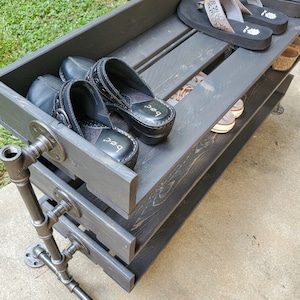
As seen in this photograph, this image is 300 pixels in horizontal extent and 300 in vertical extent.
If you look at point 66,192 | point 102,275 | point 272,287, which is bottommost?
point 272,287

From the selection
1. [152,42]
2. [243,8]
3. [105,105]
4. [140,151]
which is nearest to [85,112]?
[105,105]

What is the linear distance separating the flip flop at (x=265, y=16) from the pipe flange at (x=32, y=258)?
99 cm

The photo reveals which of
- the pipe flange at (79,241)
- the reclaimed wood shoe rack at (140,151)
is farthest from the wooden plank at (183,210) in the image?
the pipe flange at (79,241)

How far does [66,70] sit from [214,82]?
1.28ft

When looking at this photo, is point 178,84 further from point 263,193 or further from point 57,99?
point 263,193

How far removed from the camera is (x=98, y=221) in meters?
0.74

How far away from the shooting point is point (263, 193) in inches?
52.6

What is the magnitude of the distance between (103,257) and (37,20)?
149cm

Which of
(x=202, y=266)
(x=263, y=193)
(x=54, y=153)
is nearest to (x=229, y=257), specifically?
(x=202, y=266)

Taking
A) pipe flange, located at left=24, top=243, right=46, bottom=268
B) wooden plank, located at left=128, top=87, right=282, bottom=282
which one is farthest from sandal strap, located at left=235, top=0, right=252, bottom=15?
pipe flange, located at left=24, top=243, right=46, bottom=268

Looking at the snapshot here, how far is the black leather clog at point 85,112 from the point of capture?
27.9 inches

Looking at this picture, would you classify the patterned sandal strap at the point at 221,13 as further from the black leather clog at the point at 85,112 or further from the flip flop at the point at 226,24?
the black leather clog at the point at 85,112

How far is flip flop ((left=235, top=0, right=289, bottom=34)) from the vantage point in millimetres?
1130

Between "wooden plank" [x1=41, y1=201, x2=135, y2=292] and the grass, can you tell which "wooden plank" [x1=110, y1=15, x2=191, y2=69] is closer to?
"wooden plank" [x1=41, y1=201, x2=135, y2=292]
